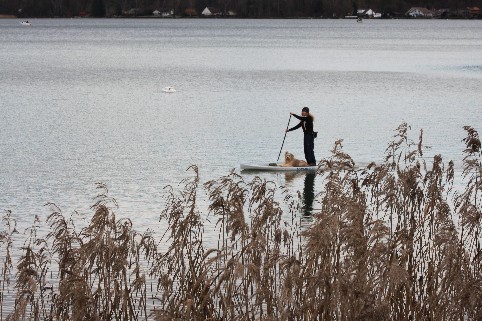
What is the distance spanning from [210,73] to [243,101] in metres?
27.3

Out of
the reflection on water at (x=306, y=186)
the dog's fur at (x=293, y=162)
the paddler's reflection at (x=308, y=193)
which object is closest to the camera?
the paddler's reflection at (x=308, y=193)

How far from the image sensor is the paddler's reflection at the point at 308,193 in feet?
72.4

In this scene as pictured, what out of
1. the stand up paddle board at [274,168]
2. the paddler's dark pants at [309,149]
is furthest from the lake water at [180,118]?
the paddler's dark pants at [309,149]

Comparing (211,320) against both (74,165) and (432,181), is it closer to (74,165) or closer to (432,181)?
(432,181)

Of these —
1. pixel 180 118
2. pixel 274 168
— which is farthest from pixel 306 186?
pixel 180 118

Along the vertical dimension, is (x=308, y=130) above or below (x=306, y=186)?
above

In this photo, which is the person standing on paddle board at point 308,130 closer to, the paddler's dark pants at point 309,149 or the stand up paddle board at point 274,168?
the paddler's dark pants at point 309,149

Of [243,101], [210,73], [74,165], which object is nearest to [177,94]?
Result: [243,101]

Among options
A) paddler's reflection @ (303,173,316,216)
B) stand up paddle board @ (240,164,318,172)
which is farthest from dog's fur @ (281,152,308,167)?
paddler's reflection @ (303,173,316,216)

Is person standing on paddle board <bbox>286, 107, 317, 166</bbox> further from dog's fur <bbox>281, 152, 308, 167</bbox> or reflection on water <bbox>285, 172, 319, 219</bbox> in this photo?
reflection on water <bbox>285, 172, 319, 219</bbox>

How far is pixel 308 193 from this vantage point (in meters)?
24.8

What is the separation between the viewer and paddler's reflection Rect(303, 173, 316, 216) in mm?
22062

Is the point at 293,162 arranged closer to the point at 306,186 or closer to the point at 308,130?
the point at 308,130

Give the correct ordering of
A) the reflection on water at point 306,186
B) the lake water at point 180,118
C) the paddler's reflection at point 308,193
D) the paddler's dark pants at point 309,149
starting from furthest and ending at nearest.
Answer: the paddler's dark pants at point 309,149 < the lake water at point 180,118 < the reflection on water at point 306,186 < the paddler's reflection at point 308,193
